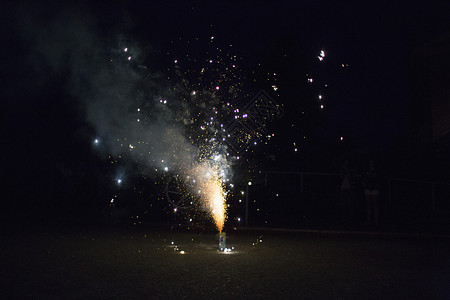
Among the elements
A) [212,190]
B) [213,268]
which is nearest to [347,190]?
[212,190]

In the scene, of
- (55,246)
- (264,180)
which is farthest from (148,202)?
(55,246)

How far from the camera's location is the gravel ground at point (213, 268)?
4836 mm

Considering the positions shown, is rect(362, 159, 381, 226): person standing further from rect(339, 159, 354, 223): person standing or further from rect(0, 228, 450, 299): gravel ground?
rect(0, 228, 450, 299): gravel ground

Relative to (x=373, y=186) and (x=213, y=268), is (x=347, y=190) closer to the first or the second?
(x=373, y=186)

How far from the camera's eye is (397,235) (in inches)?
441

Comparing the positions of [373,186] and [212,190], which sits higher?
[373,186]

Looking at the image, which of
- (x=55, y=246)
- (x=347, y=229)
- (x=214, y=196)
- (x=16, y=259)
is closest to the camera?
(x=16, y=259)

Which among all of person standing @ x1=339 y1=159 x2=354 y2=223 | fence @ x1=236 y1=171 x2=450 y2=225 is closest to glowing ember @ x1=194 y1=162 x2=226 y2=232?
fence @ x1=236 y1=171 x2=450 y2=225

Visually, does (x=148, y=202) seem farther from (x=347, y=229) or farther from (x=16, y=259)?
(x=16, y=259)

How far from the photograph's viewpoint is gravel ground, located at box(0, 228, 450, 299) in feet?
15.9

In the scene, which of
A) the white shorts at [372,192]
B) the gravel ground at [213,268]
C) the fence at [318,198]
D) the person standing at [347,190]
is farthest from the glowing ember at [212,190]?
the white shorts at [372,192]

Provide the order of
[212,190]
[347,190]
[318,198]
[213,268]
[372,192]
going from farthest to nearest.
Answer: [318,198], [212,190], [347,190], [372,192], [213,268]

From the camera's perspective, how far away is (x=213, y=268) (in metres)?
6.22

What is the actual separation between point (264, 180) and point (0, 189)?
9.89 meters
